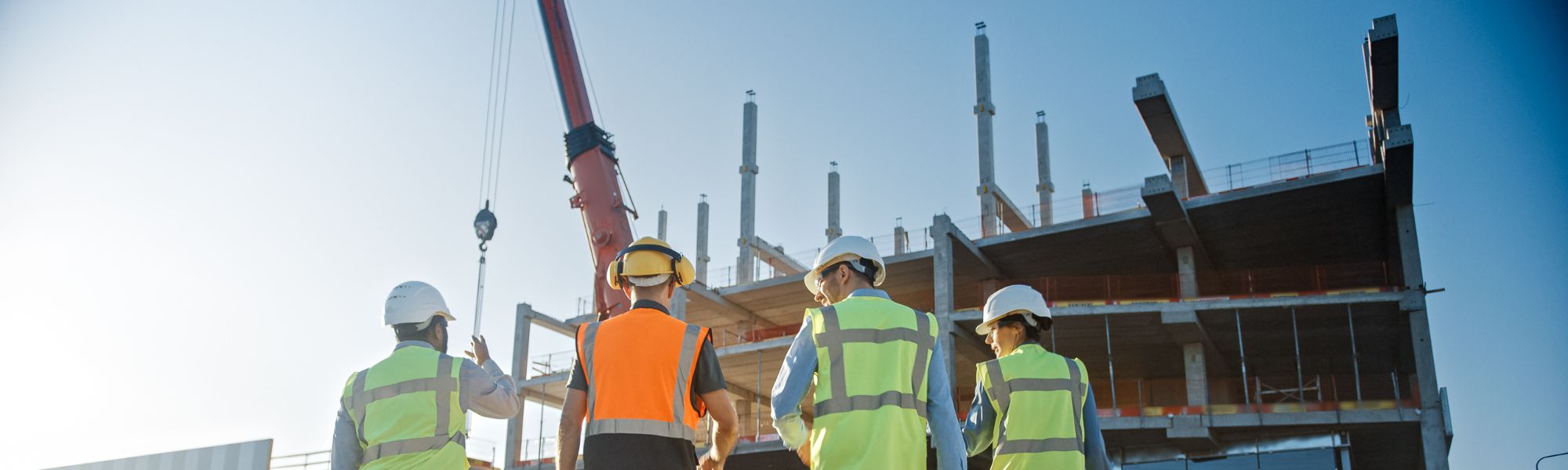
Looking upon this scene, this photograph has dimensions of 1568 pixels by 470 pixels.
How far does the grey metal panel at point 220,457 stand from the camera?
20406 mm

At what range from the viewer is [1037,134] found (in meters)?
39.6

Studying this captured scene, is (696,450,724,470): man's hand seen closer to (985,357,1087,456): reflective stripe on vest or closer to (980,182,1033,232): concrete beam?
(985,357,1087,456): reflective stripe on vest

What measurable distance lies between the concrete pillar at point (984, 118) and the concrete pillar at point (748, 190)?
891cm

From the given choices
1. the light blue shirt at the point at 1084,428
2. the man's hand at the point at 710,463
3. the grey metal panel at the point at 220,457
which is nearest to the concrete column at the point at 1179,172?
the grey metal panel at the point at 220,457

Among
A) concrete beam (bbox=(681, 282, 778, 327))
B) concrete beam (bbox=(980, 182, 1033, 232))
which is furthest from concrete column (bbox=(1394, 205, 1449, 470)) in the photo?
concrete beam (bbox=(681, 282, 778, 327))

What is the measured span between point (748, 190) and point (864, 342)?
118ft

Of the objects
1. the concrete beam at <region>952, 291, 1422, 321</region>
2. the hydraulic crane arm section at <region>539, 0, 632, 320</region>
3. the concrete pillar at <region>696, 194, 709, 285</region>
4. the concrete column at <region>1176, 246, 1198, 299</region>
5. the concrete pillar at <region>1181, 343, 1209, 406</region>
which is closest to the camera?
the hydraulic crane arm section at <region>539, 0, 632, 320</region>

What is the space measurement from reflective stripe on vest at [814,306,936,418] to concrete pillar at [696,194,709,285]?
127ft

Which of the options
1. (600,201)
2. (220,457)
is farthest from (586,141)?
(220,457)

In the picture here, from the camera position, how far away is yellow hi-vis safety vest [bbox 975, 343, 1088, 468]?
206 inches

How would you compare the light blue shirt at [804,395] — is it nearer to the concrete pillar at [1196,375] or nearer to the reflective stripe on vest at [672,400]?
the reflective stripe on vest at [672,400]

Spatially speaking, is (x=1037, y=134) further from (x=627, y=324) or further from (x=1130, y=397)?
(x=627, y=324)

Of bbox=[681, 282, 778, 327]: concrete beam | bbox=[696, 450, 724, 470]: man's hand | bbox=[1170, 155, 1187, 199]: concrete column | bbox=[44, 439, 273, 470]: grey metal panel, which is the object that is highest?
bbox=[1170, 155, 1187, 199]: concrete column

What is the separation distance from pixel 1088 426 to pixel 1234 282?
95.5 ft
